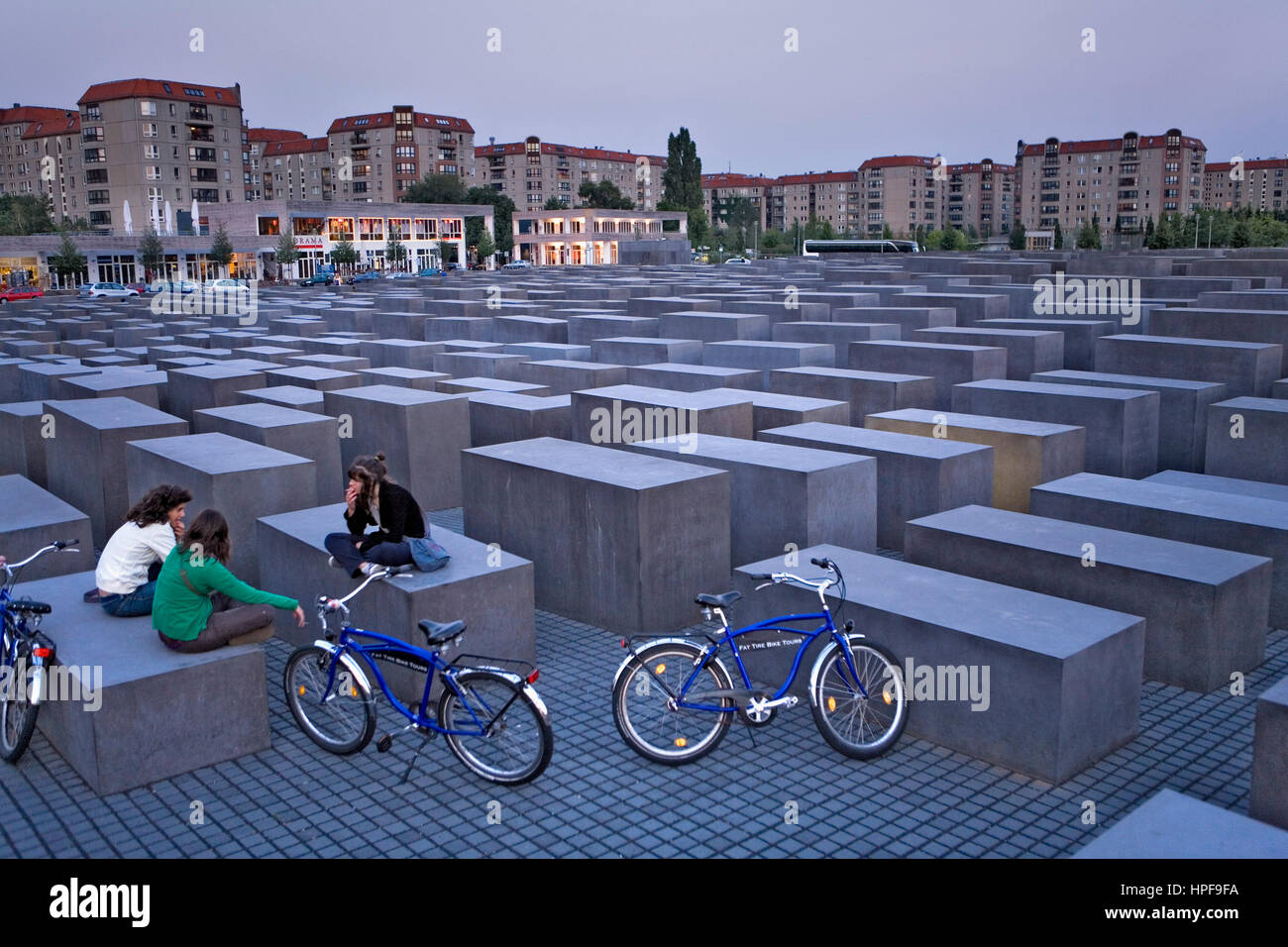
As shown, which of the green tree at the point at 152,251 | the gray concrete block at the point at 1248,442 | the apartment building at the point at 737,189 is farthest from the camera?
the apartment building at the point at 737,189

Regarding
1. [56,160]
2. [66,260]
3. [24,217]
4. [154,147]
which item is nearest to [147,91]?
[154,147]

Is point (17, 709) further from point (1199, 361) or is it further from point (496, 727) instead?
point (1199, 361)

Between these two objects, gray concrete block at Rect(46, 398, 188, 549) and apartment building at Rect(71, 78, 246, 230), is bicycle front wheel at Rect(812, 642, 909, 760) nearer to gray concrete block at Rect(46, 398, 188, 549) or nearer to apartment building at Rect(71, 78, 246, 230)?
gray concrete block at Rect(46, 398, 188, 549)

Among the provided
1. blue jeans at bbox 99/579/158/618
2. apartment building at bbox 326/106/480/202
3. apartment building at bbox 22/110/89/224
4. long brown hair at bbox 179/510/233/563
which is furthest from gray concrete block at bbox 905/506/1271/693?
apartment building at bbox 326/106/480/202

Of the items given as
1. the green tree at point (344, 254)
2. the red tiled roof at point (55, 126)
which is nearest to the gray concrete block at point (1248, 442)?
the green tree at point (344, 254)

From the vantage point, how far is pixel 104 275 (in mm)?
75438

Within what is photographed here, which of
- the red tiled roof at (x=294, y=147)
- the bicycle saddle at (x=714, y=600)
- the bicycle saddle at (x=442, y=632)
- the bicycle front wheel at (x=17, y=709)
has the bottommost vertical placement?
the bicycle front wheel at (x=17, y=709)

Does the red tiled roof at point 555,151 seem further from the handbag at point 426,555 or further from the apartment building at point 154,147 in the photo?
the handbag at point 426,555

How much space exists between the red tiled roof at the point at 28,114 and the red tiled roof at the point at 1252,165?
567 ft

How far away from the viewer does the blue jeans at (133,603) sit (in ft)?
21.8
